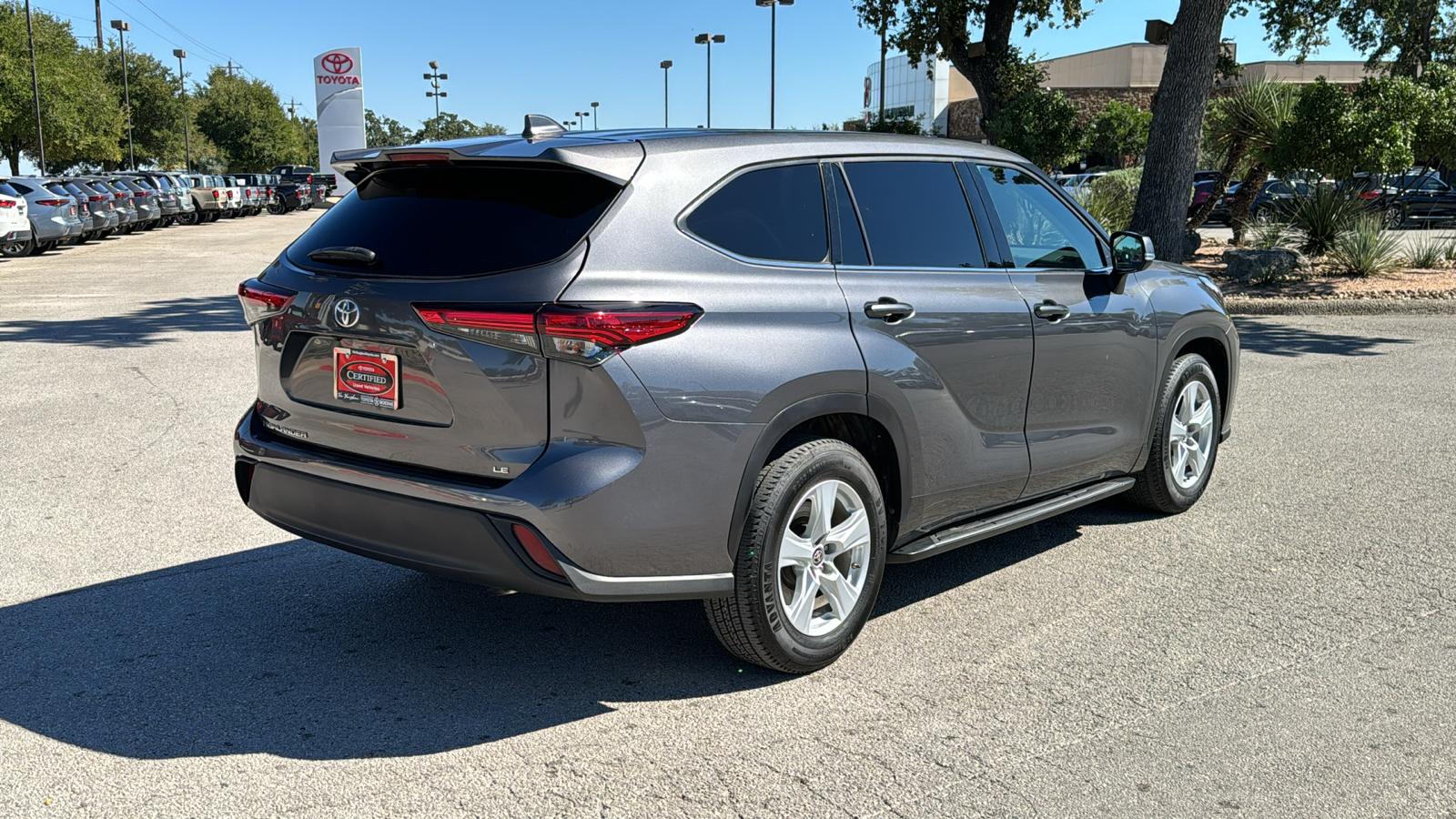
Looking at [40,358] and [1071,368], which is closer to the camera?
[1071,368]

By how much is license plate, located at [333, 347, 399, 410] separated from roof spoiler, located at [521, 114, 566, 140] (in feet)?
2.88

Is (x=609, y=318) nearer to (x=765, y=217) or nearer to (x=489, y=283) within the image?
(x=489, y=283)

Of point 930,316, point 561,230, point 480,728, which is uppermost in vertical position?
point 561,230

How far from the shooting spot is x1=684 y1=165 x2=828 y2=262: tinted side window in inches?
156

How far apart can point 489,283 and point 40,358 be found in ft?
30.4

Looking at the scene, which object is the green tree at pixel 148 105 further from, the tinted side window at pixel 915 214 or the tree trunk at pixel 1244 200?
the tinted side window at pixel 915 214

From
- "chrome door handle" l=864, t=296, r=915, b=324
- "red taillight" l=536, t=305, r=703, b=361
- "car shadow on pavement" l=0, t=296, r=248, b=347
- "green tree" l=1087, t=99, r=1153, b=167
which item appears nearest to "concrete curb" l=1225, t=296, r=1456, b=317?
"car shadow on pavement" l=0, t=296, r=248, b=347

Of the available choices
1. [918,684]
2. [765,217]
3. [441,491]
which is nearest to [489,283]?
[441,491]

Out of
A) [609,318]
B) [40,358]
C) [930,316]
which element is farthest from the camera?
[40,358]

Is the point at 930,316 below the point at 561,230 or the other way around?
below

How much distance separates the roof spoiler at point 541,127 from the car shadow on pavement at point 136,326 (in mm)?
9283

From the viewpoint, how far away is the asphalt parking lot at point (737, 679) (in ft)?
11.2

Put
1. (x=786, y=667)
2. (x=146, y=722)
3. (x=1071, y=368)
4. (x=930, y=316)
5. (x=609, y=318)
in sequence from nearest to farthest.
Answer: (x=609, y=318)
(x=146, y=722)
(x=786, y=667)
(x=930, y=316)
(x=1071, y=368)

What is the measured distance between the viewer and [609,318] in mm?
3512
